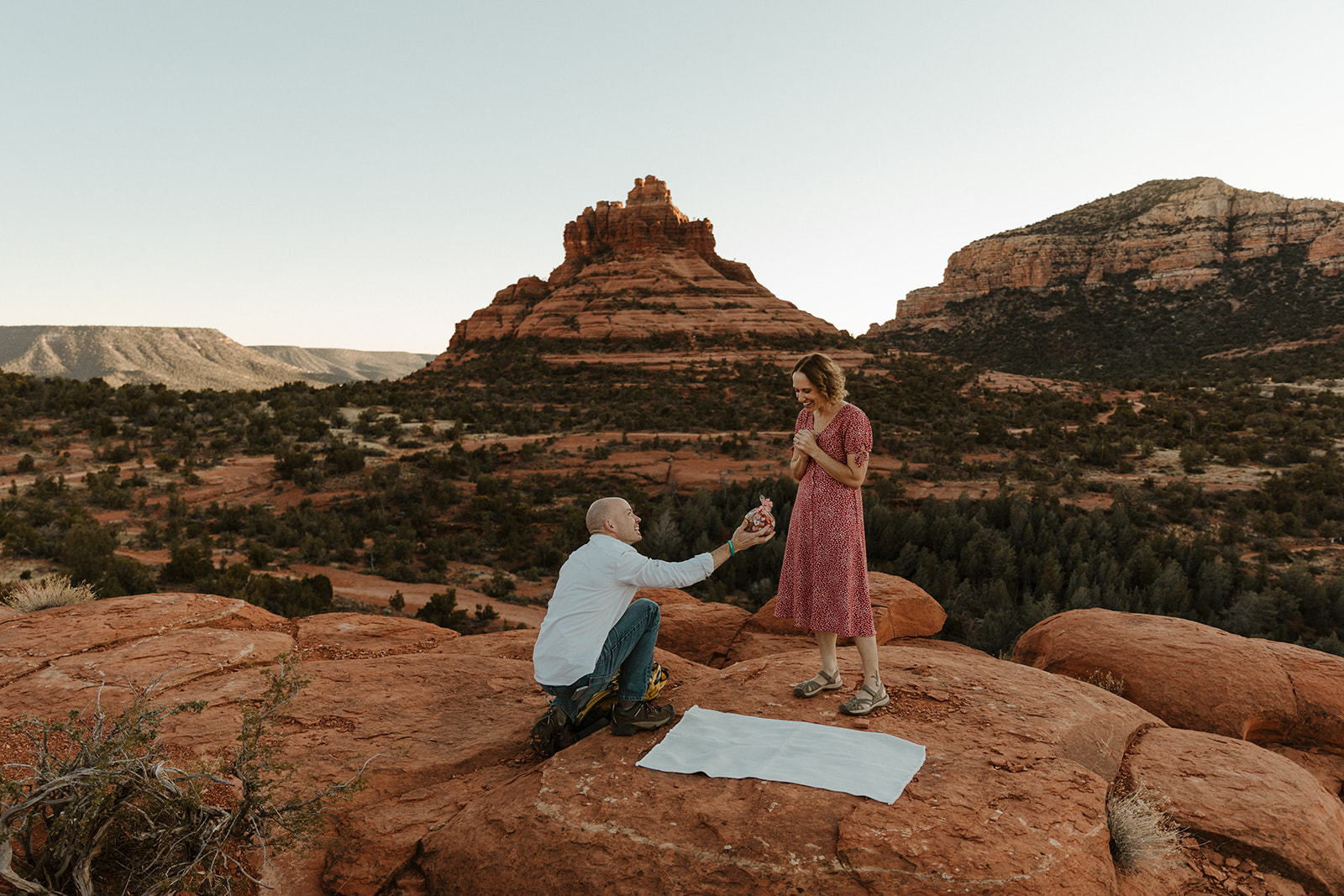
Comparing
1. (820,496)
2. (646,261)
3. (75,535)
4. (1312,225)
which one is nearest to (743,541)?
(820,496)

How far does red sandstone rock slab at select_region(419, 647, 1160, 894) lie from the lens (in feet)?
8.11

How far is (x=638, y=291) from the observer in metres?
53.7

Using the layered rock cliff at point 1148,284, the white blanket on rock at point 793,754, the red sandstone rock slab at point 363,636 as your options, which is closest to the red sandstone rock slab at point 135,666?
the red sandstone rock slab at point 363,636

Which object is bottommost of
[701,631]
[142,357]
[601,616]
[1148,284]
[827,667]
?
[701,631]

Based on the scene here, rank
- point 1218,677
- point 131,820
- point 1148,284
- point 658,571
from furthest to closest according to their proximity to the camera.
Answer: point 1148,284
point 1218,677
point 658,571
point 131,820

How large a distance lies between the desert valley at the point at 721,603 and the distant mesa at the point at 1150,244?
12.8 metres

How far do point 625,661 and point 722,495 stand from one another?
1495cm

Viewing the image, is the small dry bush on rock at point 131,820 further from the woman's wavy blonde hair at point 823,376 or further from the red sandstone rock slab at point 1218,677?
the red sandstone rock slab at point 1218,677

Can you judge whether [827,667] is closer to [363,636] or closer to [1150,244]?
[363,636]

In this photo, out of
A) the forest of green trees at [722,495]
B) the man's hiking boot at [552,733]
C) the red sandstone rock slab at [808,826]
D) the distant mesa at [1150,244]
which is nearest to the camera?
the red sandstone rock slab at [808,826]

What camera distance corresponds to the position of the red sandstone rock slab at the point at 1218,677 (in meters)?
5.01

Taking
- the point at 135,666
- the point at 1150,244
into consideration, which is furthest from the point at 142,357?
the point at 1150,244

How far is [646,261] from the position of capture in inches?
2254

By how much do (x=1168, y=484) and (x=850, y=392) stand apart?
15.9 meters
